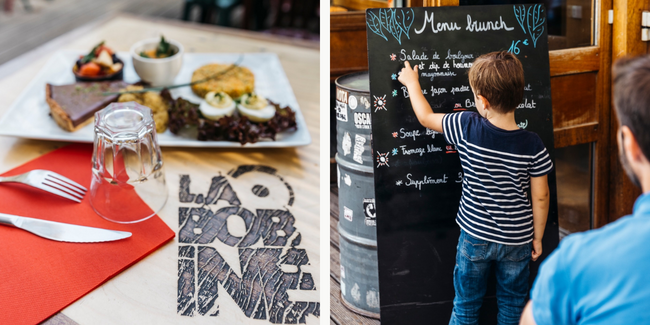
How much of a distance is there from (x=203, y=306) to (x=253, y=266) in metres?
0.18

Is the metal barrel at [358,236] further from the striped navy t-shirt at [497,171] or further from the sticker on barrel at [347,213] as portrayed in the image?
the striped navy t-shirt at [497,171]

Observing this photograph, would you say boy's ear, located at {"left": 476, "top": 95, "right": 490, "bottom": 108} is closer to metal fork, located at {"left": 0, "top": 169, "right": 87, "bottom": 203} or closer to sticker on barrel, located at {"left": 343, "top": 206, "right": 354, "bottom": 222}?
sticker on barrel, located at {"left": 343, "top": 206, "right": 354, "bottom": 222}

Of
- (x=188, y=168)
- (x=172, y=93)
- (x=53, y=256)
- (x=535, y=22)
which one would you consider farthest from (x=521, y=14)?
(x=53, y=256)

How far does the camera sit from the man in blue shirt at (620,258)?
76cm

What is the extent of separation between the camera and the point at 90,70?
2033 mm

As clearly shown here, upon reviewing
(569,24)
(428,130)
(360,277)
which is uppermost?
(569,24)

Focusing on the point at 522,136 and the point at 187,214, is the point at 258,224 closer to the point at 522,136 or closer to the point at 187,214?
the point at 187,214

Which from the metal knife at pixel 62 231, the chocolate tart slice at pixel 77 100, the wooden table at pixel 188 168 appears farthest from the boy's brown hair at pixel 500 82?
the chocolate tart slice at pixel 77 100

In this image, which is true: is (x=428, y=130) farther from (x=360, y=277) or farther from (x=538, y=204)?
(x=360, y=277)

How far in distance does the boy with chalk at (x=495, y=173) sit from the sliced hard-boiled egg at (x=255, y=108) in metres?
0.57

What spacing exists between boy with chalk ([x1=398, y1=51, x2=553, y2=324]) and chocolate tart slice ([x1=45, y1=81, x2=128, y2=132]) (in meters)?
1.15

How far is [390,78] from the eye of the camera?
1.38 metres

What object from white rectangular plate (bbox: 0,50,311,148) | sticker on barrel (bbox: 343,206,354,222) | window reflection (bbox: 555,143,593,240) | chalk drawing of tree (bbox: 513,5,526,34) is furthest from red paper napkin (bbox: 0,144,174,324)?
window reflection (bbox: 555,143,593,240)

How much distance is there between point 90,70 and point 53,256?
1092 mm
